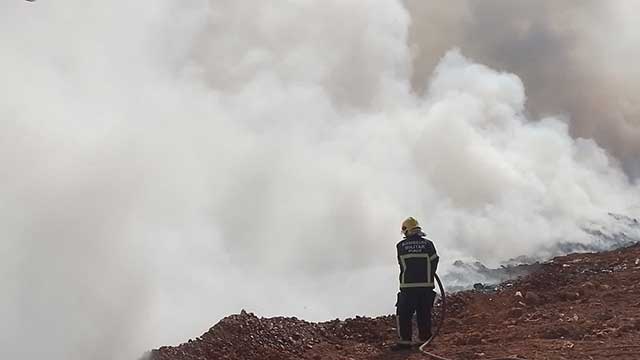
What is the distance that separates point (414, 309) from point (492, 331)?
1.05m

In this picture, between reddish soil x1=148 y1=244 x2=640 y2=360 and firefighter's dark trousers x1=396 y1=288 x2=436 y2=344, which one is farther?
firefighter's dark trousers x1=396 y1=288 x2=436 y2=344

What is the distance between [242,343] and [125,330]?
5.80 ft

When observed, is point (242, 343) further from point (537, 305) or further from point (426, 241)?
point (537, 305)

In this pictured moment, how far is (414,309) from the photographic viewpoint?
33.0ft

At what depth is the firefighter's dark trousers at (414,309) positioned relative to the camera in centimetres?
997

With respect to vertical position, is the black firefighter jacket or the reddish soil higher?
the black firefighter jacket

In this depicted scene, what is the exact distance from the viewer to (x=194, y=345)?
9.12 metres

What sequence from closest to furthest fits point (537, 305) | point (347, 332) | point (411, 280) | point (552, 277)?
point (411, 280) < point (347, 332) < point (537, 305) < point (552, 277)

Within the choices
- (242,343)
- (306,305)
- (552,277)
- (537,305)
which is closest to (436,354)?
(242,343)

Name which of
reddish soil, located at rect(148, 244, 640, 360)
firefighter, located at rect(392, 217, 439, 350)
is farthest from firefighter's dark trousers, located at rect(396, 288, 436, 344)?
reddish soil, located at rect(148, 244, 640, 360)

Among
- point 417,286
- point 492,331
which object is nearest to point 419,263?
point 417,286

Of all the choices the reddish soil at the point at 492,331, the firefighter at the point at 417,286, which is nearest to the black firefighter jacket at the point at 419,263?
the firefighter at the point at 417,286

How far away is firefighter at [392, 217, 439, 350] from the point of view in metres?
9.98

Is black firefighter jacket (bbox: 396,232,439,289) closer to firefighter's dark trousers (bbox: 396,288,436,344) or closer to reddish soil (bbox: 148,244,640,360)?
firefighter's dark trousers (bbox: 396,288,436,344)
